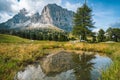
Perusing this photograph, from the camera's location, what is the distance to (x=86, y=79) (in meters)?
10.4

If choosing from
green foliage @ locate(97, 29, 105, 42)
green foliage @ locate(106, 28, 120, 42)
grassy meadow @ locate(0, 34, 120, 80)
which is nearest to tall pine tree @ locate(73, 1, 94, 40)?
grassy meadow @ locate(0, 34, 120, 80)

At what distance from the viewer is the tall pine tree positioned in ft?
168

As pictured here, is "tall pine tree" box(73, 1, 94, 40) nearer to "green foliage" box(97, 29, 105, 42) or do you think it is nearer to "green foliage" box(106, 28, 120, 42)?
"green foliage" box(97, 29, 105, 42)

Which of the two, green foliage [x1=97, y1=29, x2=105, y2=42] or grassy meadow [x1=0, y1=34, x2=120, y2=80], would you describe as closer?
grassy meadow [x1=0, y1=34, x2=120, y2=80]

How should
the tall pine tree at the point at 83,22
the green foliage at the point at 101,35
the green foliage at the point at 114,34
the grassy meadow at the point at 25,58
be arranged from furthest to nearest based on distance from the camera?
the green foliage at the point at 114,34 < the green foliage at the point at 101,35 < the tall pine tree at the point at 83,22 < the grassy meadow at the point at 25,58

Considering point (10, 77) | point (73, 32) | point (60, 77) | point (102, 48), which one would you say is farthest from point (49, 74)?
point (73, 32)

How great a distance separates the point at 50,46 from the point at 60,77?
72.9 ft

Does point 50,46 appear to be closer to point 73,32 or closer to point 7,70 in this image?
point 73,32

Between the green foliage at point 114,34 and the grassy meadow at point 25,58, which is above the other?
the green foliage at point 114,34

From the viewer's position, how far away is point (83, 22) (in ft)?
171

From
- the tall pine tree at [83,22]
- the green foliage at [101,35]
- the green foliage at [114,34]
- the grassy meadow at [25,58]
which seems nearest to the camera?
the grassy meadow at [25,58]

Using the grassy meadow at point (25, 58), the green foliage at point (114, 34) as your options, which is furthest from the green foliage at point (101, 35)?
the grassy meadow at point (25, 58)

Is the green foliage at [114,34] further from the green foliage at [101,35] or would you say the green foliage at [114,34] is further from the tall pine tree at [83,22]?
the tall pine tree at [83,22]

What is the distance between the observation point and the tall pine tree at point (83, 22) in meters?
51.1
